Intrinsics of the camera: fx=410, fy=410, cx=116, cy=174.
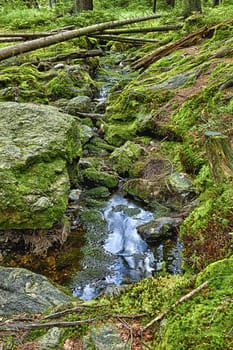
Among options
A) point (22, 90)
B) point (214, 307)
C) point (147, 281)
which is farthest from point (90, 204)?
point (22, 90)

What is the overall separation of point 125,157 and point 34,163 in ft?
6.86

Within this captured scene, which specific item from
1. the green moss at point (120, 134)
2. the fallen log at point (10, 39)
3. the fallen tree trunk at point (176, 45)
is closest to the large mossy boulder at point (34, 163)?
the green moss at point (120, 134)

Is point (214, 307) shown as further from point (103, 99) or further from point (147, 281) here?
point (103, 99)

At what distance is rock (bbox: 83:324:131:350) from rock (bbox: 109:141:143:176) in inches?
173

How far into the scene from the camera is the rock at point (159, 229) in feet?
17.8

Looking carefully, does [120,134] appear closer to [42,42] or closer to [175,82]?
[175,82]

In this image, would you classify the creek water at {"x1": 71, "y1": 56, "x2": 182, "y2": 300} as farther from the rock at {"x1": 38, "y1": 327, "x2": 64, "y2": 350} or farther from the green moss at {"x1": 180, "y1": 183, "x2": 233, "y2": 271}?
the rock at {"x1": 38, "y1": 327, "x2": 64, "y2": 350}

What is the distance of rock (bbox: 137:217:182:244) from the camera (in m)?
5.43

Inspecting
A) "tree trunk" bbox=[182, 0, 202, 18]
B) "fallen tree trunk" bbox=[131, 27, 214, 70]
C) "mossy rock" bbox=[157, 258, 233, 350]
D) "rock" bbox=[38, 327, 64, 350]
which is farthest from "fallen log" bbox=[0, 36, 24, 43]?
"mossy rock" bbox=[157, 258, 233, 350]

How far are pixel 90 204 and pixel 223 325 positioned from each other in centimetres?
420

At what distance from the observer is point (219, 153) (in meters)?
3.79

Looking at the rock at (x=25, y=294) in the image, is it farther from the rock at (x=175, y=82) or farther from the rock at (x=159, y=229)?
the rock at (x=175, y=82)

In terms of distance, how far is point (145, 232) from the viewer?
556 cm

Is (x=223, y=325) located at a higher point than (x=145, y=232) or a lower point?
higher
